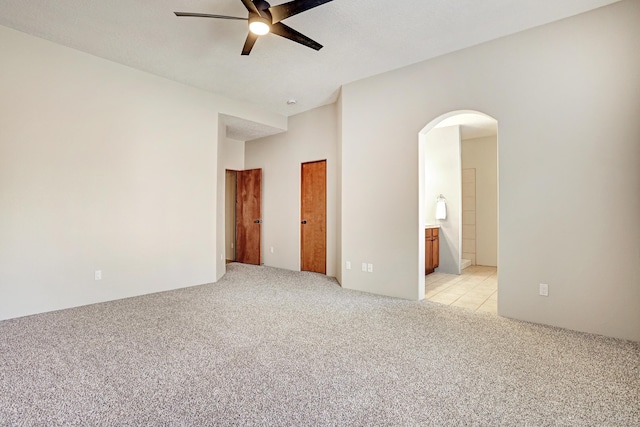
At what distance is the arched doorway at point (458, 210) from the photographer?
4.14 metres

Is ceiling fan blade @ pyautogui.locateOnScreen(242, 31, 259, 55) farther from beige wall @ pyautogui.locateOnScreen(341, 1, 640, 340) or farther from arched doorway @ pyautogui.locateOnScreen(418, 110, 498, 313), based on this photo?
arched doorway @ pyautogui.locateOnScreen(418, 110, 498, 313)

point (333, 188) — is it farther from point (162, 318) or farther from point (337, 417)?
point (337, 417)

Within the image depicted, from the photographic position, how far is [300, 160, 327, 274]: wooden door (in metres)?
5.55

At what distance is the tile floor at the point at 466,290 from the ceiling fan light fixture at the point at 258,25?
3.63 m

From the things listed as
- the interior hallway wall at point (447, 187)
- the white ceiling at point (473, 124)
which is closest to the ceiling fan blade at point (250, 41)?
the white ceiling at point (473, 124)

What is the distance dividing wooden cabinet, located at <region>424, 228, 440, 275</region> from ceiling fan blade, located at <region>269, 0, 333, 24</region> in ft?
13.0

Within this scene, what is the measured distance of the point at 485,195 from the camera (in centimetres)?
710

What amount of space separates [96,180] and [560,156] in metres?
5.22

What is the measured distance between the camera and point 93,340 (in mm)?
2666

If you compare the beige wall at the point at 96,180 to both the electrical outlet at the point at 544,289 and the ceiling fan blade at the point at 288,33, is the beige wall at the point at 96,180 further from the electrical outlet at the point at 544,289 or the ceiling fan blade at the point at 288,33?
the electrical outlet at the point at 544,289

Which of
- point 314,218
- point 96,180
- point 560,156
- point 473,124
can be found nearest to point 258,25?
point 96,180

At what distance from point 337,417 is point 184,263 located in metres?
3.70

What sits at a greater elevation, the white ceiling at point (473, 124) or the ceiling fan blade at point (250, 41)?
the white ceiling at point (473, 124)

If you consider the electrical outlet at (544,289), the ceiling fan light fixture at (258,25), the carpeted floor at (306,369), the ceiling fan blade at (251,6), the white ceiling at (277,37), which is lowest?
the carpeted floor at (306,369)
